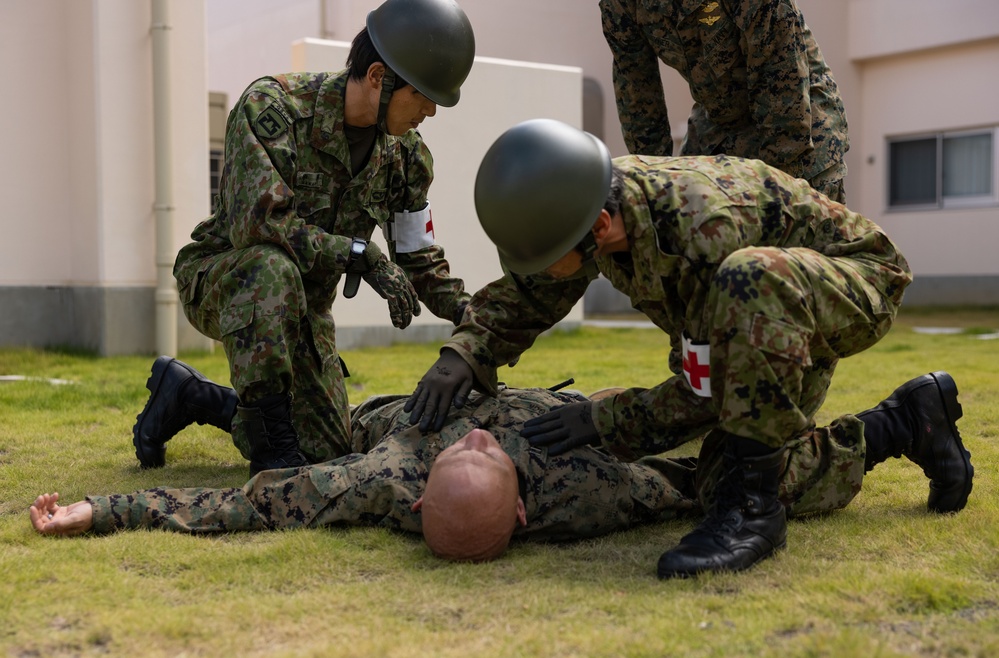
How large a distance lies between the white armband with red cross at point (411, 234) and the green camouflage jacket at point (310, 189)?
0.09 feet

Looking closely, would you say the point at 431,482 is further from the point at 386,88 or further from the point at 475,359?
the point at 386,88

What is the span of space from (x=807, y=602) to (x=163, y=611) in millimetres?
1442

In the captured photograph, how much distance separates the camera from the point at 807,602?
237 cm

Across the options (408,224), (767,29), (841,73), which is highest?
(841,73)

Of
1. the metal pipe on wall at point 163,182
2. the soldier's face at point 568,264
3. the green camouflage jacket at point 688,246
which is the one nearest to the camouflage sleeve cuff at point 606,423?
the green camouflage jacket at point 688,246

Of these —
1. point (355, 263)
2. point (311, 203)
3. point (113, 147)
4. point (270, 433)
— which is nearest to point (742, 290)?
point (355, 263)

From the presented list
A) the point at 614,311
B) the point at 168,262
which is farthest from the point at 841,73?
the point at 168,262

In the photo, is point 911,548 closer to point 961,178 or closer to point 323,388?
point 323,388

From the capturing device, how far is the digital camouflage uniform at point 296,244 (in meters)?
3.49

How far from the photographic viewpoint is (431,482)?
9.43ft

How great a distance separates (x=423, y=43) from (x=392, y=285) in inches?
32.9

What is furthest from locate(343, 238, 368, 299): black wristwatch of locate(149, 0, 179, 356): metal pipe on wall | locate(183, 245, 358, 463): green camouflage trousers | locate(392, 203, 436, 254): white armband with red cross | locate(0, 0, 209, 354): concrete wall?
locate(0, 0, 209, 354): concrete wall

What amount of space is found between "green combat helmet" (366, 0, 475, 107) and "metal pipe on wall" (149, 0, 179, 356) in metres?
4.59

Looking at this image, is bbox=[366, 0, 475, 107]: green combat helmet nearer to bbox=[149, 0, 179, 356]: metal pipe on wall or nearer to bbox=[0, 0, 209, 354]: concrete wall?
bbox=[149, 0, 179, 356]: metal pipe on wall
